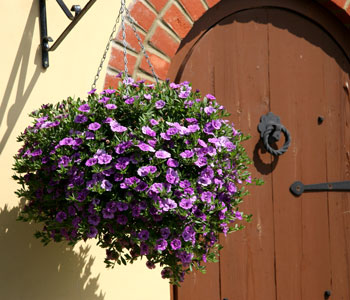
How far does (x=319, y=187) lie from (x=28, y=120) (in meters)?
1.46

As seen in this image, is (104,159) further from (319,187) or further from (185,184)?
(319,187)

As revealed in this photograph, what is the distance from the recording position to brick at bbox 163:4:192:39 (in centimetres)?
223

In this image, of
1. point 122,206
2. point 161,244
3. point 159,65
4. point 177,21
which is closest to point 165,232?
point 161,244

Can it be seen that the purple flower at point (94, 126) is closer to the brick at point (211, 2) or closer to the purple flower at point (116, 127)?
the purple flower at point (116, 127)

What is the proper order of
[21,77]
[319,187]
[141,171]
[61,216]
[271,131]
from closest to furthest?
[141,171] → [61,216] → [21,77] → [271,131] → [319,187]

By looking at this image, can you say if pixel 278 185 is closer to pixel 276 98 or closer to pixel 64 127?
pixel 276 98

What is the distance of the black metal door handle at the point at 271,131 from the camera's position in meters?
2.52

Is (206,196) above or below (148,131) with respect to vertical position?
below

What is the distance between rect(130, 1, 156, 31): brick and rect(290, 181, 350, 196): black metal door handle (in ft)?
3.40

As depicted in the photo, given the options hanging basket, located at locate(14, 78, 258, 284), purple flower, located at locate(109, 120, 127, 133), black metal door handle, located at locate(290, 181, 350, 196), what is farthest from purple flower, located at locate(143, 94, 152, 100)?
black metal door handle, located at locate(290, 181, 350, 196)

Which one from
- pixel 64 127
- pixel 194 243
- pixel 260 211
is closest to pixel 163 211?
pixel 194 243

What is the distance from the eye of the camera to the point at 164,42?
7.27 ft

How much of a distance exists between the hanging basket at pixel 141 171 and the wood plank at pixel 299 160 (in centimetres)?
100

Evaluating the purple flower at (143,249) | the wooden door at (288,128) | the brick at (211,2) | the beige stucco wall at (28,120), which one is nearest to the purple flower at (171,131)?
the purple flower at (143,249)
